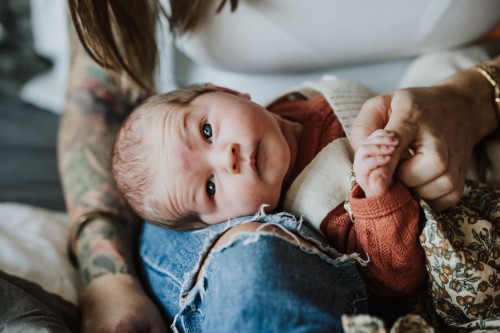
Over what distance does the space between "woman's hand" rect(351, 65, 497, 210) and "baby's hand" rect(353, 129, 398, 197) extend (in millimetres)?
16

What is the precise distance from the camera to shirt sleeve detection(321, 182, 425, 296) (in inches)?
30.4

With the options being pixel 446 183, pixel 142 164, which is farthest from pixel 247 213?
pixel 446 183

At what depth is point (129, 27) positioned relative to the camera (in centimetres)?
116

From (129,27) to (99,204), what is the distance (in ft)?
1.31

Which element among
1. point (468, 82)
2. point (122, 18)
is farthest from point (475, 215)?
point (122, 18)

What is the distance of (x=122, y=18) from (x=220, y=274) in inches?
25.7

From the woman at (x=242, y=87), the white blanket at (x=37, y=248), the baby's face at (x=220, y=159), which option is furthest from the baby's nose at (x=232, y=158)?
the white blanket at (x=37, y=248)

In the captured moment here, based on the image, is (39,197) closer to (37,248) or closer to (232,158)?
(37,248)

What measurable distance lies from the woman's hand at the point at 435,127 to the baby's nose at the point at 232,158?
0.19 m

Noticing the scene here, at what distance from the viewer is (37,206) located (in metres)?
1.40

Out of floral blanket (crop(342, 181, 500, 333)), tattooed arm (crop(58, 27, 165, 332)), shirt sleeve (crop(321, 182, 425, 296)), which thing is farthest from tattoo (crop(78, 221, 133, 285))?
floral blanket (crop(342, 181, 500, 333))

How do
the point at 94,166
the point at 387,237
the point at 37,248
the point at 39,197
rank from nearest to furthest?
the point at 387,237 → the point at 37,248 → the point at 94,166 → the point at 39,197

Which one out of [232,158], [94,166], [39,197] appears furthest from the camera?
[39,197]

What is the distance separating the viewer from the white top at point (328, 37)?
44.2 inches
